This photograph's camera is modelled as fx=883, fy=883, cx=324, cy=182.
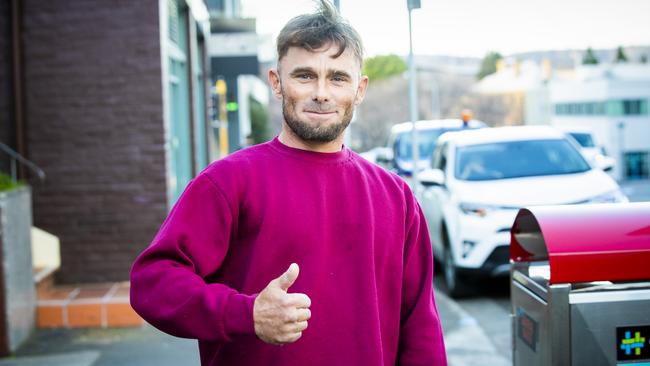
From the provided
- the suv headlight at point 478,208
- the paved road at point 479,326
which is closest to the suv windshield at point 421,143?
the paved road at point 479,326

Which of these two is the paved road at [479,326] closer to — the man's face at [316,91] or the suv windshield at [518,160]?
the suv windshield at [518,160]

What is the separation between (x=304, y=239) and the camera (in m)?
2.57

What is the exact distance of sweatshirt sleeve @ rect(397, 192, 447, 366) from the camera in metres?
2.80

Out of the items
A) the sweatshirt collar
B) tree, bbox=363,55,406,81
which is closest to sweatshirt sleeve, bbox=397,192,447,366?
the sweatshirt collar

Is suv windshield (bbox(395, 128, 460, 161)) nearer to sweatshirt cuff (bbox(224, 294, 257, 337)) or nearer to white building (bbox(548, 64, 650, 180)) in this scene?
sweatshirt cuff (bbox(224, 294, 257, 337))

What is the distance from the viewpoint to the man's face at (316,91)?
2.67m

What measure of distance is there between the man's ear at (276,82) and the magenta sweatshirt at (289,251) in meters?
0.16

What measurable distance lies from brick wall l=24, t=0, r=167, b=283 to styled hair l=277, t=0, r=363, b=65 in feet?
18.7

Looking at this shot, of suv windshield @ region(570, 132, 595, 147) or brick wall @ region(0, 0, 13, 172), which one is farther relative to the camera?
suv windshield @ region(570, 132, 595, 147)

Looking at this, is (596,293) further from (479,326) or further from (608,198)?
(608,198)

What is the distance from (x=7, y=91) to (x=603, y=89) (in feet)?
198

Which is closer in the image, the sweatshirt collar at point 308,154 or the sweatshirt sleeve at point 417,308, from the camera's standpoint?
the sweatshirt collar at point 308,154

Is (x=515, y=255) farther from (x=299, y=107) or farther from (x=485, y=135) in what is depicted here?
(x=485, y=135)

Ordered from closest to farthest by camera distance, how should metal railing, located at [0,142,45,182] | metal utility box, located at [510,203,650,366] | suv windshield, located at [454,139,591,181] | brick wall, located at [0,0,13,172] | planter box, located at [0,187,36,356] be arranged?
metal utility box, located at [510,203,650,366], planter box, located at [0,187,36,356], metal railing, located at [0,142,45,182], brick wall, located at [0,0,13,172], suv windshield, located at [454,139,591,181]
